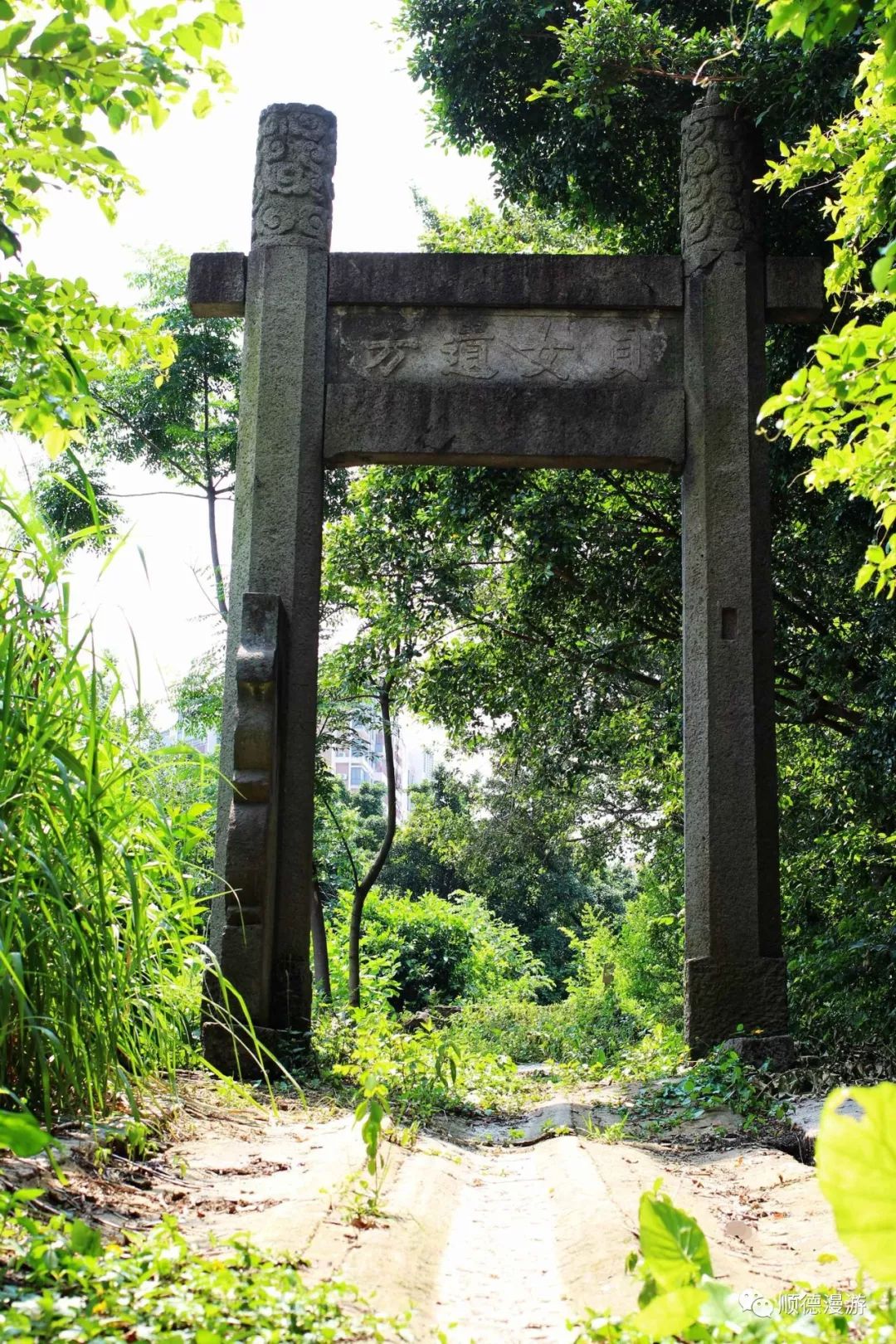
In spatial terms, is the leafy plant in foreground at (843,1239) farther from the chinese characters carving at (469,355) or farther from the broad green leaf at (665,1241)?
the chinese characters carving at (469,355)

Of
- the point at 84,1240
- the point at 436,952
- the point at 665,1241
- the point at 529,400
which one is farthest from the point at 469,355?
the point at 436,952

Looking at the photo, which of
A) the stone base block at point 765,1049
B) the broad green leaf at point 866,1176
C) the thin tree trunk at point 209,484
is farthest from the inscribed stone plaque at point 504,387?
the thin tree trunk at point 209,484

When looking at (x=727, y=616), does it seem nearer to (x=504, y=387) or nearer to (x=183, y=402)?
(x=504, y=387)

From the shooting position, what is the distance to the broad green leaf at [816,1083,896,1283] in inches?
26.4

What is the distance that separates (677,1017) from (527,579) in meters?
7.05

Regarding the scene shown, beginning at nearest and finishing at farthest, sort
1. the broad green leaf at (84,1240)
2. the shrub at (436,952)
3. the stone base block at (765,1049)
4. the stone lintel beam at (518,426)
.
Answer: the broad green leaf at (84,1240)
the stone base block at (765,1049)
the stone lintel beam at (518,426)
the shrub at (436,952)

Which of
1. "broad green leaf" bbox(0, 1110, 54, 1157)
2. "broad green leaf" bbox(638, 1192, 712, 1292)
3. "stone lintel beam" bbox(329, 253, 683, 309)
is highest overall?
"stone lintel beam" bbox(329, 253, 683, 309)

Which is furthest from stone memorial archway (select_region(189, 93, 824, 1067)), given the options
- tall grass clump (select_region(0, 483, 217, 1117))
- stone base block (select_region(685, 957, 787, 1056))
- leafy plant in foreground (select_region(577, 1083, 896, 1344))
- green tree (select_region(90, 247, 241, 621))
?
green tree (select_region(90, 247, 241, 621))

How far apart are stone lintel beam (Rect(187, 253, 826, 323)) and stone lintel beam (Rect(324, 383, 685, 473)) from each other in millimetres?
439

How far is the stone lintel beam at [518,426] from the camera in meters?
5.89

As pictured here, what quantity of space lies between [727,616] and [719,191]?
2.06m

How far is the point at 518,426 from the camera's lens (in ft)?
19.4

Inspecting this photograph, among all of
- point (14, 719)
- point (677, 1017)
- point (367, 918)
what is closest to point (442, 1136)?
point (14, 719)

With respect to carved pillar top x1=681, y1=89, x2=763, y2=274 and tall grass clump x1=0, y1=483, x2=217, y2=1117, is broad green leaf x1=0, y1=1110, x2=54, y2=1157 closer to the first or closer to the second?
tall grass clump x1=0, y1=483, x2=217, y2=1117
